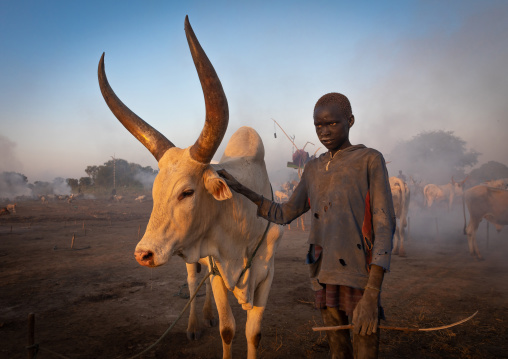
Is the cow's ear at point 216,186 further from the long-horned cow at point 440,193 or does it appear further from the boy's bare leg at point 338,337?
the long-horned cow at point 440,193

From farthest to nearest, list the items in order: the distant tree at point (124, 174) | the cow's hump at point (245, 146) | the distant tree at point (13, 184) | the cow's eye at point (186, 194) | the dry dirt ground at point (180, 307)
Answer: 1. the distant tree at point (124, 174)
2. the distant tree at point (13, 184)
3. the dry dirt ground at point (180, 307)
4. the cow's hump at point (245, 146)
5. the cow's eye at point (186, 194)

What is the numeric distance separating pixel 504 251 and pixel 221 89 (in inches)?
513

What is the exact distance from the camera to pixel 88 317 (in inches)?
174

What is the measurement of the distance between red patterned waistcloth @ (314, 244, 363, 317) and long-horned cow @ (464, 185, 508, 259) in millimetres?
10061

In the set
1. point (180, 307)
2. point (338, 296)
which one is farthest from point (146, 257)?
point (180, 307)

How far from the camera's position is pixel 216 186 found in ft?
6.93

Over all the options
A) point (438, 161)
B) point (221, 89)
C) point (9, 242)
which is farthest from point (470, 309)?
point (438, 161)

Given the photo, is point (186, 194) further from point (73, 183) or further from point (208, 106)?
point (73, 183)

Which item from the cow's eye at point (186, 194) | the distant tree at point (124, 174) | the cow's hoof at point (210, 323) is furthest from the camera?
the distant tree at point (124, 174)

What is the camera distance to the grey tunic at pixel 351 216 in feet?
5.14

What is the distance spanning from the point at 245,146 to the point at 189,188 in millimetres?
1390

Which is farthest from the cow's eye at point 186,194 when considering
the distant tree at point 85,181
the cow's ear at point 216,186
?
the distant tree at point 85,181

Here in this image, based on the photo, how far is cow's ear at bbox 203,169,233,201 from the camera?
2.08 metres

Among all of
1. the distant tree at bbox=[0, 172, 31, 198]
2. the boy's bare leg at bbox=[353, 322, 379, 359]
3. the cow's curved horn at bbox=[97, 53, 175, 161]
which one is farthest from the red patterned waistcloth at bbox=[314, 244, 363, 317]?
the distant tree at bbox=[0, 172, 31, 198]
